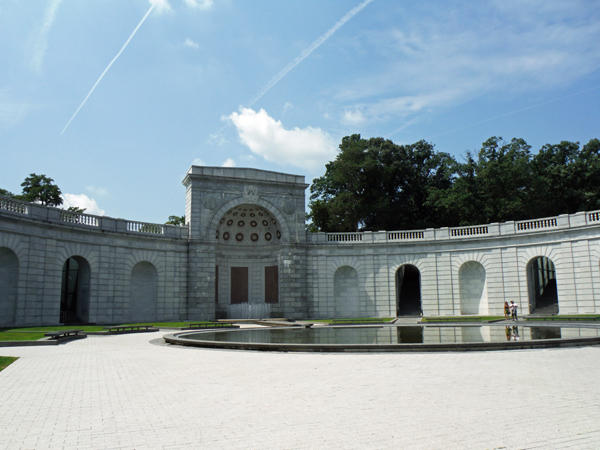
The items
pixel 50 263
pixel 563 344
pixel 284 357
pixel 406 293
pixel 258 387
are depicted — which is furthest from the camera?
pixel 406 293

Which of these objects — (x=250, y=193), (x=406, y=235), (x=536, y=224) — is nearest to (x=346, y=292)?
(x=406, y=235)

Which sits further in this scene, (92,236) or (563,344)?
(92,236)

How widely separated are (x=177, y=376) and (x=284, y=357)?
4455 mm

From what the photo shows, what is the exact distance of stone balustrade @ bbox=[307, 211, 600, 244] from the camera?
3712 centimetres

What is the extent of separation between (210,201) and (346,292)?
50.5 feet

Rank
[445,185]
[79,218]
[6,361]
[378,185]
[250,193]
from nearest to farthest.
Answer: [6,361]
[79,218]
[250,193]
[378,185]
[445,185]

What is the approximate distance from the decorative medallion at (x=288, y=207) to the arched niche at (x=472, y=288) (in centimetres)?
1627

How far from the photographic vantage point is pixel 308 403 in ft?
29.2

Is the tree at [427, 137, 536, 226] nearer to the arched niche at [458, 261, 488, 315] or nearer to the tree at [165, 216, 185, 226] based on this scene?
the arched niche at [458, 261, 488, 315]

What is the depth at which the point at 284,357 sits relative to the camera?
15.6 metres

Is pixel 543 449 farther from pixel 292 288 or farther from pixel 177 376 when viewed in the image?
pixel 292 288

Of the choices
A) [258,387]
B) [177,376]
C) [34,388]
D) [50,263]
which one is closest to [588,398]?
[258,387]

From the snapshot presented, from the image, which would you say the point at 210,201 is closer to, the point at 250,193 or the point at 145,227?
the point at 250,193

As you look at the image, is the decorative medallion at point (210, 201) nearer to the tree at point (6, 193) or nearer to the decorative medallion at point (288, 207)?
the decorative medallion at point (288, 207)
